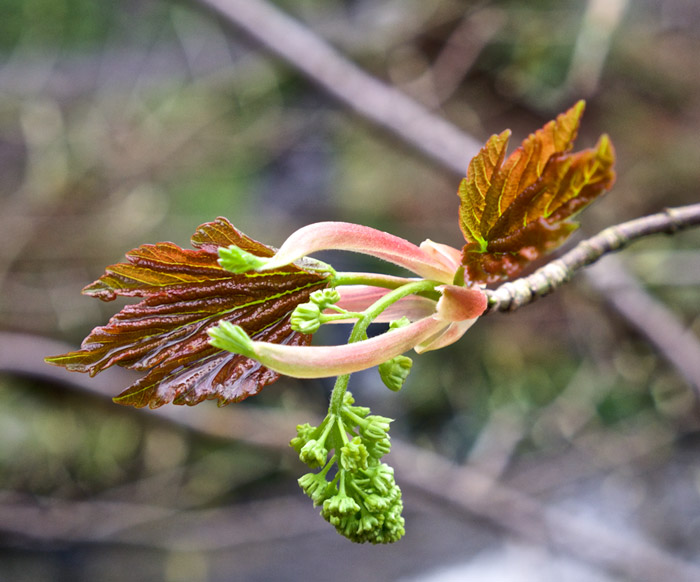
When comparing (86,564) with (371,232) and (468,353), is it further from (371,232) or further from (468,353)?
(371,232)

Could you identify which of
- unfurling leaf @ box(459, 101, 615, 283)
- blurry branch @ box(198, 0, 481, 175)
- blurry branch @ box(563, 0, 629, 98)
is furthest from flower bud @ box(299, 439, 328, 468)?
blurry branch @ box(563, 0, 629, 98)

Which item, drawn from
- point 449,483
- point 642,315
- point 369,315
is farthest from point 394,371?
point 449,483

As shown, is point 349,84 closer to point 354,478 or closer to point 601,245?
point 601,245

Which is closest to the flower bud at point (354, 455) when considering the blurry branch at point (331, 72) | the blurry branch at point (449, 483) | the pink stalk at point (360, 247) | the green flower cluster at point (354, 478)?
the green flower cluster at point (354, 478)

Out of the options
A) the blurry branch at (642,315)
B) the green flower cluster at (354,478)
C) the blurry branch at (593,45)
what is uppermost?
the blurry branch at (593,45)

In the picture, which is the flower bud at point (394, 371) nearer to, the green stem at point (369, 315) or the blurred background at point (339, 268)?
the green stem at point (369, 315)

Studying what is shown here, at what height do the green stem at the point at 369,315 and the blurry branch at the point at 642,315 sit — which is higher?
the blurry branch at the point at 642,315
